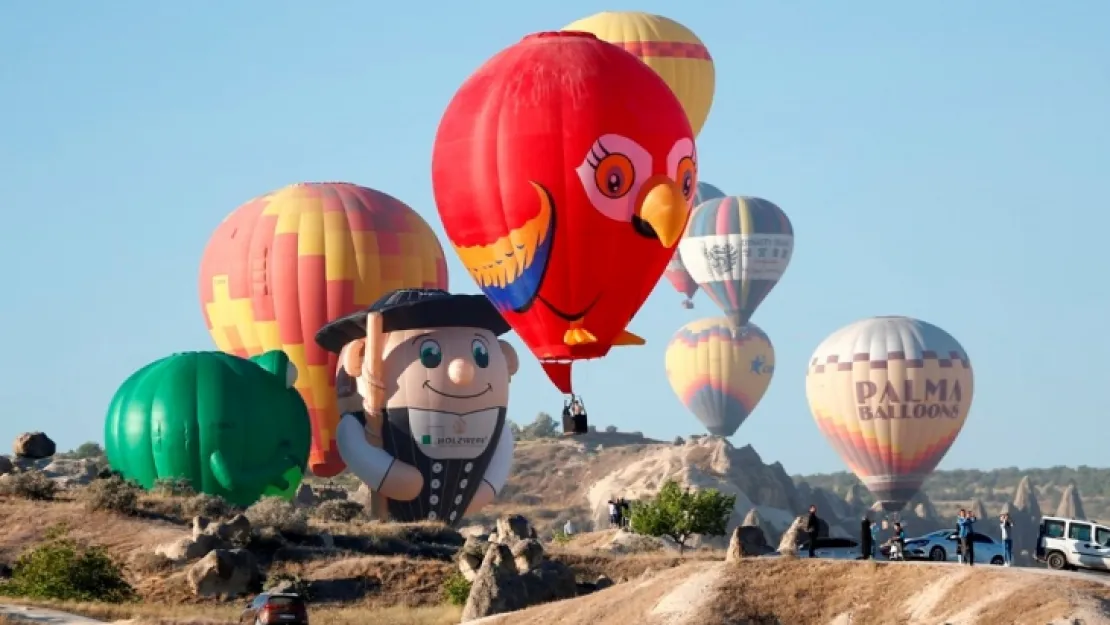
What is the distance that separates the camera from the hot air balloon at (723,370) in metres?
130

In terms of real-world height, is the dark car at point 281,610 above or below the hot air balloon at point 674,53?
below

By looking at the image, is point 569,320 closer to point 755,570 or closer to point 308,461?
point 755,570

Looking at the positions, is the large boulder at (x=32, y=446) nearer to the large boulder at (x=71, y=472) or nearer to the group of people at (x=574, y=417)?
the large boulder at (x=71, y=472)

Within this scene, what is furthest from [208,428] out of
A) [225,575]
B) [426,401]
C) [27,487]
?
[225,575]

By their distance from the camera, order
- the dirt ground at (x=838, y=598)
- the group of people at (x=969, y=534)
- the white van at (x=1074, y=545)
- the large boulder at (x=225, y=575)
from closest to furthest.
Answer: the dirt ground at (x=838, y=598)
the group of people at (x=969, y=534)
the white van at (x=1074, y=545)
the large boulder at (x=225, y=575)

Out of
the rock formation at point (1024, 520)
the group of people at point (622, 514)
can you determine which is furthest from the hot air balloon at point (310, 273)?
the rock formation at point (1024, 520)

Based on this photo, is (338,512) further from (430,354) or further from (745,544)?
(745,544)

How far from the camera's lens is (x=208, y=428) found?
2414 inches

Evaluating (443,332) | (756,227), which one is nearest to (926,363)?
(756,227)

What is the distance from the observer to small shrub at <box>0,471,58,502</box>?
61.6 meters

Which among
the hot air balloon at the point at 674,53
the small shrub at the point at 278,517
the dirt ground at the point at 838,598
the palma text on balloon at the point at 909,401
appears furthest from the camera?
the palma text on balloon at the point at 909,401

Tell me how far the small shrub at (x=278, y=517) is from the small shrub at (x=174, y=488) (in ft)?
6.72

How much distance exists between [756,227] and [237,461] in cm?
6353

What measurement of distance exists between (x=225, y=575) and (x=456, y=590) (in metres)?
5.29
